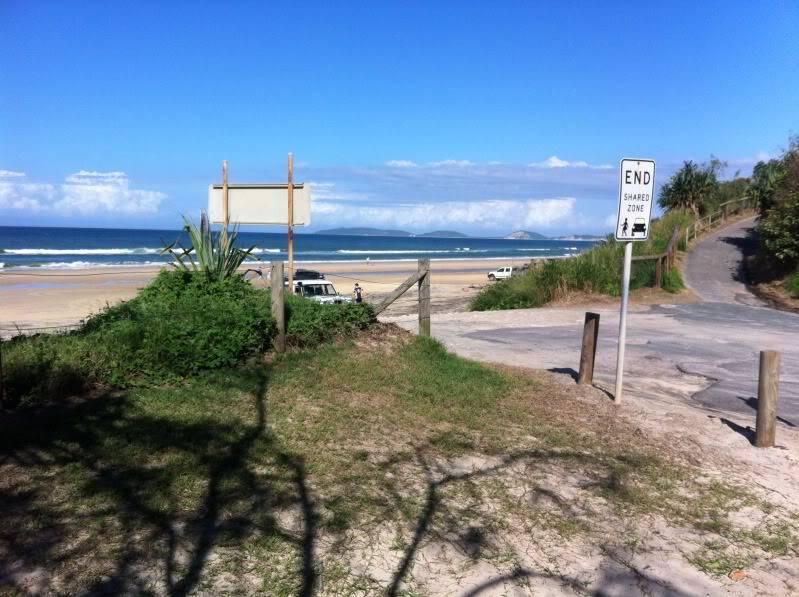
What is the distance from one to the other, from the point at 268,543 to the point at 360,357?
433cm

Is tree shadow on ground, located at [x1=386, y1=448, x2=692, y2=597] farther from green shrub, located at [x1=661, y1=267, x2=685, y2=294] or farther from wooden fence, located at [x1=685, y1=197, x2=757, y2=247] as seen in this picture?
wooden fence, located at [x1=685, y1=197, x2=757, y2=247]

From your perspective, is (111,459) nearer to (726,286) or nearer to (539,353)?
(539,353)

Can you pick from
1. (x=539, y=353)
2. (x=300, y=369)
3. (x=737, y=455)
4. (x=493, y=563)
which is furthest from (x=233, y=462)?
(x=539, y=353)

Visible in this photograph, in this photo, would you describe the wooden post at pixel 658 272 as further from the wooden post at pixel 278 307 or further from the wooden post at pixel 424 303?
the wooden post at pixel 278 307


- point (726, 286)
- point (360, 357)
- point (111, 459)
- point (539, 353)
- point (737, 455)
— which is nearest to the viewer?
point (111, 459)

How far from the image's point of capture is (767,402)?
677 cm

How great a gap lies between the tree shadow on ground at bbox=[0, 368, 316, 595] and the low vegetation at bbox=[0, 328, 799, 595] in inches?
0.5

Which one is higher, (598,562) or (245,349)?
(245,349)

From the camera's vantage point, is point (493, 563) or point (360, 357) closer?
point (493, 563)

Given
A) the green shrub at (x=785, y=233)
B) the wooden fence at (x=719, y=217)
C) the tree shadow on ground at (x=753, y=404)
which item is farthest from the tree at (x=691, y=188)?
the tree shadow on ground at (x=753, y=404)

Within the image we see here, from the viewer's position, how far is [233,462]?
16.9ft

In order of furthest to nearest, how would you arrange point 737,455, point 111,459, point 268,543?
point 737,455 < point 111,459 < point 268,543

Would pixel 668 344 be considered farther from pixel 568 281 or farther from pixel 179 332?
pixel 179 332

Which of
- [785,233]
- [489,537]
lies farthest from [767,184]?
[489,537]
